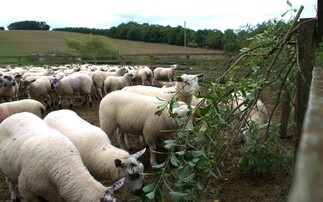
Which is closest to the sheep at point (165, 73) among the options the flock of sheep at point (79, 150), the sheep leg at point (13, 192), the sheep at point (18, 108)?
the sheep at point (18, 108)

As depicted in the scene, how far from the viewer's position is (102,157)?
11.9 feet

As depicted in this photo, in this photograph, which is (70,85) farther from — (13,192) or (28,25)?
(28,25)

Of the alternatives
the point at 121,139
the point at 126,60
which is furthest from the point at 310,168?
the point at 126,60

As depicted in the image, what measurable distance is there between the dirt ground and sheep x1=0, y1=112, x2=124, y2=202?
1131mm

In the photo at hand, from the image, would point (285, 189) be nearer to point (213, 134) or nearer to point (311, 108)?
point (213, 134)

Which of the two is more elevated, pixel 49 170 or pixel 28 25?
pixel 28 25

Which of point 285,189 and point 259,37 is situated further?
point 285,189

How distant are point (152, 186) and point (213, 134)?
0.77 metres

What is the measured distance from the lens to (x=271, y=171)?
4188 mm

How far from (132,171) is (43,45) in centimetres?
5109

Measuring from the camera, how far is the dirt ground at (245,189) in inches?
A: 150

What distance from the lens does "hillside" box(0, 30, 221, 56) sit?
4325 centimetres

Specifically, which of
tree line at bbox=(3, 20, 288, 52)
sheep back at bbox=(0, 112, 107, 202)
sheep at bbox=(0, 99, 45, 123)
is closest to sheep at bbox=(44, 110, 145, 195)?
sheep back at bbox=(0, 112, 107, 202)

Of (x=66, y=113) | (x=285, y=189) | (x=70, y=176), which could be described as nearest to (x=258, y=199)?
(x=285, y=189)
